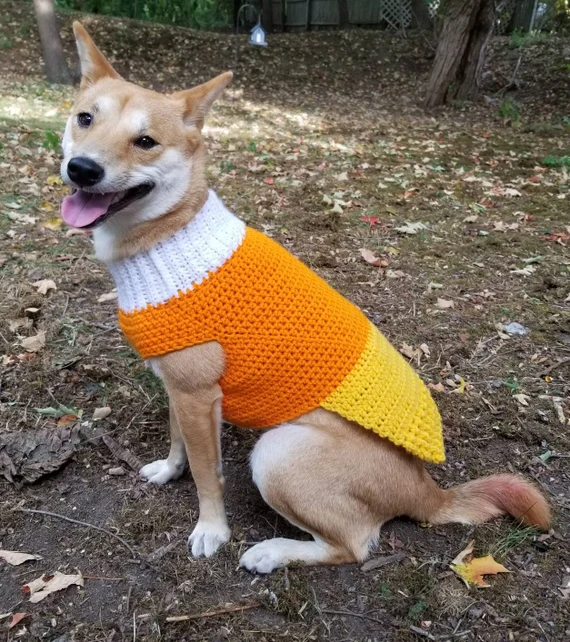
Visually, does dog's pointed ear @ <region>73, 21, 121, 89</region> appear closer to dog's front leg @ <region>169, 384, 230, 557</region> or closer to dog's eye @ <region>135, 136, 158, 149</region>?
dog's eye @ <region>135, 136, 158, 149</region>

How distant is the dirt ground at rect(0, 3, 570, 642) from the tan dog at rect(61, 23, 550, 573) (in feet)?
0.54

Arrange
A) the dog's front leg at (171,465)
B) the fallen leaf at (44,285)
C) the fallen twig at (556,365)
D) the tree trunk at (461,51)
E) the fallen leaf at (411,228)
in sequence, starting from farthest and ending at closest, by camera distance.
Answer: the tree trunk at (461,51), the fallen leaf at (411,228), the fallen leaf at (44,285), the fallen twig at (556,365), the dog's front leg at (171,465)

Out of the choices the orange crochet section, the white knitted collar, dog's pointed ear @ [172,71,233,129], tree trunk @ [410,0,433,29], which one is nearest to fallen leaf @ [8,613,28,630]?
the orange crochet section

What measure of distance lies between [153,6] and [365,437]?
20441 mm

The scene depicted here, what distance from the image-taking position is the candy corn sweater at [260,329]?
7.29ft

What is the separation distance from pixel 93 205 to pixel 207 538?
1609 millimetres

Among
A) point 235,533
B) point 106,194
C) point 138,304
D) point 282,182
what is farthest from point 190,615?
point 282,182

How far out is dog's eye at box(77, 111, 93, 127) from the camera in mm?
2311

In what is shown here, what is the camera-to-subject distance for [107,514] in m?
2.63

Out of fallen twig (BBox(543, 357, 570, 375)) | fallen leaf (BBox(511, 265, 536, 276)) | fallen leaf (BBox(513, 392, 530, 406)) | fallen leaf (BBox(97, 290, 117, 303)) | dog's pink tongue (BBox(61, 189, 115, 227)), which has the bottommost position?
fallen leaf (BBox(97, 290, 117, 303))

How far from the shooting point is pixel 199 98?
240 cm

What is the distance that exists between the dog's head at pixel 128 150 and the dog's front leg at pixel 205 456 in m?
0.83

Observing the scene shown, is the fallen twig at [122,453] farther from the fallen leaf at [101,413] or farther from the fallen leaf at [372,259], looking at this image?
the fallen leaf at [372,259]

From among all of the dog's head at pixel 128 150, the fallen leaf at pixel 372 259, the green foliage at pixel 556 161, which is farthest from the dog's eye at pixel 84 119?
the green foliage at pixel 556 161
